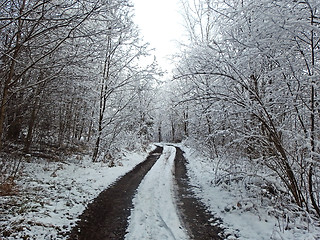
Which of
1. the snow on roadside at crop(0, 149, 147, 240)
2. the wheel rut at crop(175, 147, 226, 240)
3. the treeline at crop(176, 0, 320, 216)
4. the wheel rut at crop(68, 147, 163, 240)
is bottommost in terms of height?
the wheel rut at crop(175, 147, 226, 240)

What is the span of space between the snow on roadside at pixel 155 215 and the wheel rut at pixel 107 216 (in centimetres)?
19

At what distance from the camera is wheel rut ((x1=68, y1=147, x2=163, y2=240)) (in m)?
3.74

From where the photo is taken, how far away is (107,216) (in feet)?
15.0

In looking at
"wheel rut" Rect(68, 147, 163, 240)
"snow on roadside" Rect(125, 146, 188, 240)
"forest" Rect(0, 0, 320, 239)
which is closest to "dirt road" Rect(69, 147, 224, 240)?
"wheel rut" Rect(68, 147, 163, 240)

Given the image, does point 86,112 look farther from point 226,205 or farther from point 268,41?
point 268,41

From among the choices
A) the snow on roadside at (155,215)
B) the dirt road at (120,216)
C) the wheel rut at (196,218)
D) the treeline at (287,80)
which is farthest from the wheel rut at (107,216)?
the treeline at (287,80)

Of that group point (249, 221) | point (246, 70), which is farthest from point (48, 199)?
point (246, 70)

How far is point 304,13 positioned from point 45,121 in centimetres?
1077

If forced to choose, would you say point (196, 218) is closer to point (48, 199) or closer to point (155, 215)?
point (155, 215)

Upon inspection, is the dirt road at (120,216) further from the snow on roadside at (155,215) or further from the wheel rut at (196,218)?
the snow on roadside at (155,215)

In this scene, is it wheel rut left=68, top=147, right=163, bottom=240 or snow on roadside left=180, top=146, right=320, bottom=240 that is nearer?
snow on roadside left=180, top=146, right=320, bottom=240

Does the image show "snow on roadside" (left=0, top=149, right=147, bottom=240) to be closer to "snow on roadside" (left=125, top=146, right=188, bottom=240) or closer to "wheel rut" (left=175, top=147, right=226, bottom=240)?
"snow on roadside" (left=125, top=146, right=188, bottom=240)

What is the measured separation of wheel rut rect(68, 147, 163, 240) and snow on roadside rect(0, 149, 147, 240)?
0.20 m

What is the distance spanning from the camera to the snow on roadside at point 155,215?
3.77 metres
